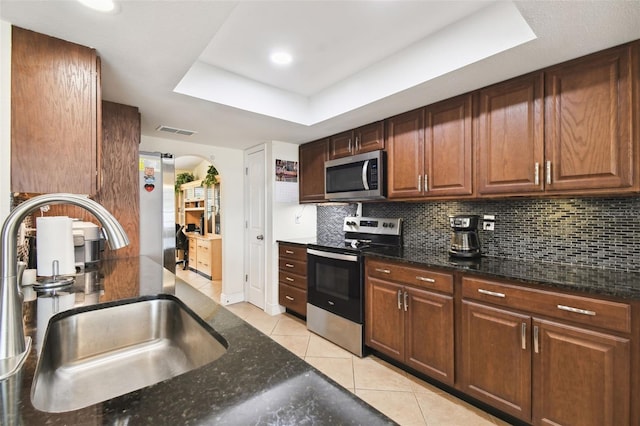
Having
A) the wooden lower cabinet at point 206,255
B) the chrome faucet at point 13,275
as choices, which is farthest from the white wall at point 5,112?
the wooden lower cabinet at point 206,255

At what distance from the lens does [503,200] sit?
2203 mm

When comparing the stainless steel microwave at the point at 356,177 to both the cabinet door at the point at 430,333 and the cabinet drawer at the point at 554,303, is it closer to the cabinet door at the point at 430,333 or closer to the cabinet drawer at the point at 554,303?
the cabinet door at the point at 430,333

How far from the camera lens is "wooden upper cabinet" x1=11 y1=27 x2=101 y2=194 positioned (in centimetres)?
136

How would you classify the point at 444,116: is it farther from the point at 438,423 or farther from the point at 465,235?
the point at 438,423

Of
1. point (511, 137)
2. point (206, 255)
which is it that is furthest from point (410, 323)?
point (206, 255)

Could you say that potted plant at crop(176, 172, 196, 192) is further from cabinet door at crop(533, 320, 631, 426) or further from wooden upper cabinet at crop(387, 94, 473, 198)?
cabinet door at crop(533, 320, 631, 426)

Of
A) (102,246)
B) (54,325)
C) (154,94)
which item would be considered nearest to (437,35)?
(154,94)

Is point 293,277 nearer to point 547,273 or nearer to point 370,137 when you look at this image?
point 370,137

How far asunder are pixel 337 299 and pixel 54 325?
2.09m

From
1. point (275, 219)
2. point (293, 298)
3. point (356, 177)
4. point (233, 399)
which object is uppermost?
point (356, 177)

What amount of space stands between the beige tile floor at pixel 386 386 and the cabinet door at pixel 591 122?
1.51 m

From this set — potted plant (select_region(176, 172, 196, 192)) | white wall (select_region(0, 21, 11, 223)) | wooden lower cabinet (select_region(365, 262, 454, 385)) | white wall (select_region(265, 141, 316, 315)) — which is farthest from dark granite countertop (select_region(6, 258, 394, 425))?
potted plant (select_region(176, 172, 196, 192))

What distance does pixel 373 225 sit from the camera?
3074 millimetres

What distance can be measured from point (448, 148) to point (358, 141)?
0.95 m
